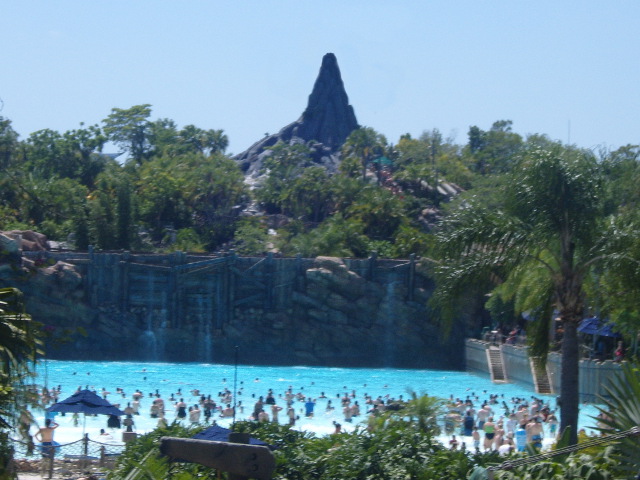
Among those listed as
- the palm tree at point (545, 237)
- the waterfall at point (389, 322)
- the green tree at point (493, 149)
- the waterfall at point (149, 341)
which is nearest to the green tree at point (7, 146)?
the waterfall at point (149, 341)

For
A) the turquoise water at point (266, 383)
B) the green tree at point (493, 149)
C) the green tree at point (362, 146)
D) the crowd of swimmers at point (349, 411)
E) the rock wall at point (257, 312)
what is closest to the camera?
the crowd of swimmers at point (349, 411)

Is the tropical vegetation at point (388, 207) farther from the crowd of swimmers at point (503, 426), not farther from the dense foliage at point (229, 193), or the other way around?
the crowd of swimmers at point (503, 426)

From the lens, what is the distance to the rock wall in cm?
4975

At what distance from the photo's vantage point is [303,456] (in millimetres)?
10125

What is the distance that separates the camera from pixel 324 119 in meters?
96.4

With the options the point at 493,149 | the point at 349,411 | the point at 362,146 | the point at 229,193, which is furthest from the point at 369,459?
the point at 493,149

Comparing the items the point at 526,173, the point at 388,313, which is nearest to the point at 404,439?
the point at 526,173

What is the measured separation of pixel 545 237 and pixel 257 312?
37512 millimetres

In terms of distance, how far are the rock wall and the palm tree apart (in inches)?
1404

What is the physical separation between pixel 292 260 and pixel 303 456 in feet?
132

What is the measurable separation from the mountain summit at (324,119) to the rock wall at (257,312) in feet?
150

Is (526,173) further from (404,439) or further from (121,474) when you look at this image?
(121,474)

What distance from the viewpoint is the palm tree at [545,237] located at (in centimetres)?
1355

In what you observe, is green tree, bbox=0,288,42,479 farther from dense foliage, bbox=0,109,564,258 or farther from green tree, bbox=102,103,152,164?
green tree, bbox=102,103,152,164
